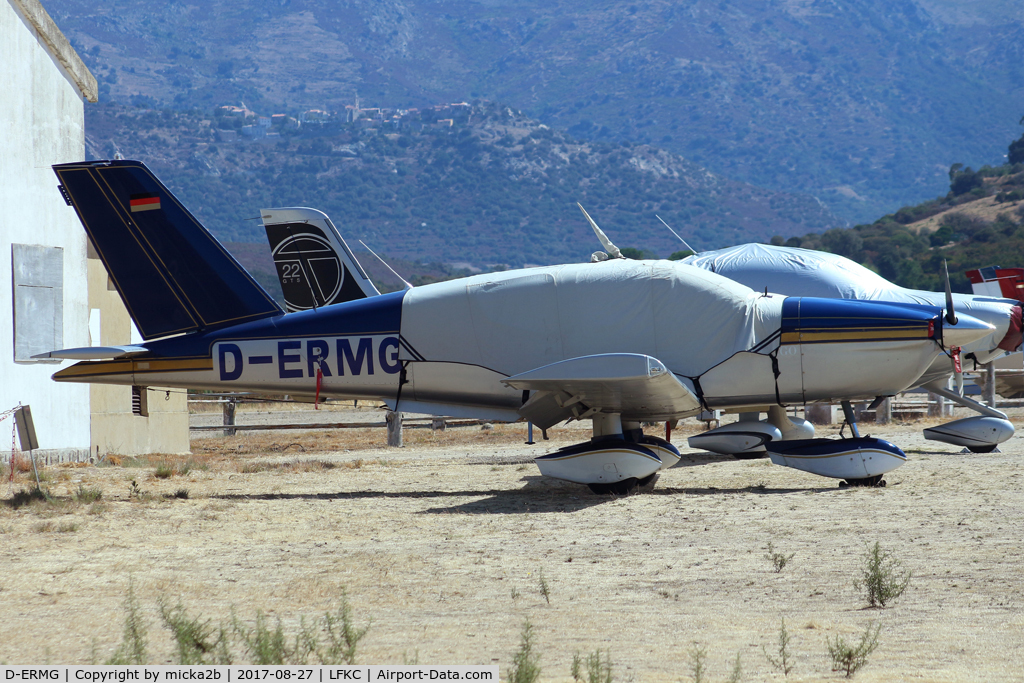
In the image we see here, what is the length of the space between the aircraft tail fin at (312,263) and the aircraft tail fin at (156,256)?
20.0 ft

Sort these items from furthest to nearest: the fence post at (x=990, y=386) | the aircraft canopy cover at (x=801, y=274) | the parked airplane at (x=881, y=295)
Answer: the fence post at (x=990, y=386)
the aircraft canopy cover at (x=801, y=274)
the parked airplane at (x=881, y=295)

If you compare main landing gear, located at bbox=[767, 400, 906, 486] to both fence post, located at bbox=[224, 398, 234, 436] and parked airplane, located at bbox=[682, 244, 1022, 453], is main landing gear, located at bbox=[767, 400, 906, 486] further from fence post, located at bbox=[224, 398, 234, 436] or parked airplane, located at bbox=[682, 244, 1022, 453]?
fence post, located at bbox=[224, 398, 234, 436]

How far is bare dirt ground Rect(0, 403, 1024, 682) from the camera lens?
5551mm

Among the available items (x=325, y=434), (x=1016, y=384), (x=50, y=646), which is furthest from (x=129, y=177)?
(x=1016, y=384)

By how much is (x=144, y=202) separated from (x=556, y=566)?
7.78 m

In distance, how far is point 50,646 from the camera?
221 inches

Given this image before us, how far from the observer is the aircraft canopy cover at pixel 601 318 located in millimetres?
11328

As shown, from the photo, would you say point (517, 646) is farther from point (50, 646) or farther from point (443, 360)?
point (443, 360)

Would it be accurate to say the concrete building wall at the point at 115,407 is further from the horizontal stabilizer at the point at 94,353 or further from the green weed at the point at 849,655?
the green weed at the point at 849,655

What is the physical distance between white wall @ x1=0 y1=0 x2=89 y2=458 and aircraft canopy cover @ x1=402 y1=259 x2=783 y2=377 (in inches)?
297

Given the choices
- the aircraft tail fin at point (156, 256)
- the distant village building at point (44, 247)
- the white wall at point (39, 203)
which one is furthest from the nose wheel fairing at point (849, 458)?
the white wall at point (39, 203)

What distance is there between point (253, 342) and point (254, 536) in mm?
3624

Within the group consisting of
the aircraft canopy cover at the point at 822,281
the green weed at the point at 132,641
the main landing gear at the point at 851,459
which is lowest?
the green weed at the point at 132,641

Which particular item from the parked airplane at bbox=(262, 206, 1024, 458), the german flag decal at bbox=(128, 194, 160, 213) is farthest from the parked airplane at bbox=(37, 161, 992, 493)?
the parked airplane at bbox=(262, 206, 1024, 458)
